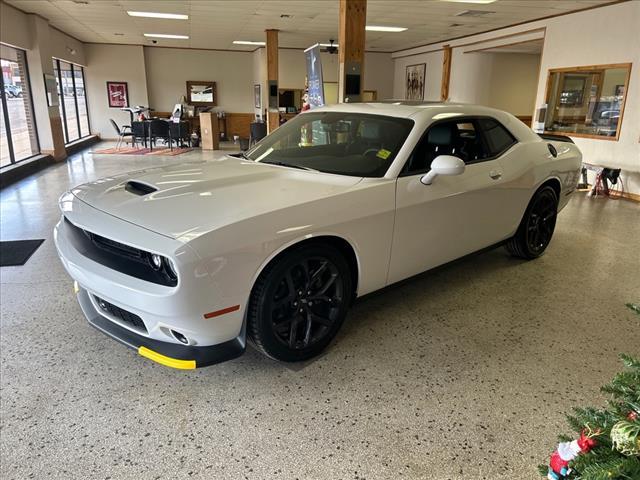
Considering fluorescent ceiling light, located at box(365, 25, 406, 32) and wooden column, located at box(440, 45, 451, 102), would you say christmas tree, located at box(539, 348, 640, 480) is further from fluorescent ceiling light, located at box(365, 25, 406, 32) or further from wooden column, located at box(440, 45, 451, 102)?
wooden column, located at box(440, 45, 451, 102)

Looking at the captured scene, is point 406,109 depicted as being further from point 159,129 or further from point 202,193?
point 159,129

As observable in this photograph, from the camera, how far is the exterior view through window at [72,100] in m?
13.9

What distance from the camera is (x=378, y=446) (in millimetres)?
1877

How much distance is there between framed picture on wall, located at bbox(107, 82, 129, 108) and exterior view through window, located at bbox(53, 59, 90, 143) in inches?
34.2

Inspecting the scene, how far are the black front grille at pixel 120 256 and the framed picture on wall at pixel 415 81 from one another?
14788mm

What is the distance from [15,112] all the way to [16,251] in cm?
718

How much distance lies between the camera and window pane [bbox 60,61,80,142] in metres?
14.5

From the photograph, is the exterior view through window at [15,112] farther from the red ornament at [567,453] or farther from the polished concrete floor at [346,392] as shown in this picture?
the red ornament at [567,453]

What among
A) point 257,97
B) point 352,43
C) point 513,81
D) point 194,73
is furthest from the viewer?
point 194,73

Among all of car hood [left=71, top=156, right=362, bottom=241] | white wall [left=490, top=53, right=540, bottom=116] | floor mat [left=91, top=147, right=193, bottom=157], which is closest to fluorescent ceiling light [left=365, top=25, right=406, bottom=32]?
white wall [left=490, top=53, right=540, bottom=116]

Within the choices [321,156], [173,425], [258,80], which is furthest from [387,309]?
[258,80]

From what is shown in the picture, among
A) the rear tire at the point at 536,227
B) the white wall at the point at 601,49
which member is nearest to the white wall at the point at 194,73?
the white wall at the point at 601,49

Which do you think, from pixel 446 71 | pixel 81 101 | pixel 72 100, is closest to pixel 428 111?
pixel 446 71

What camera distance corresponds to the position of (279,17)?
1042 centimetres
